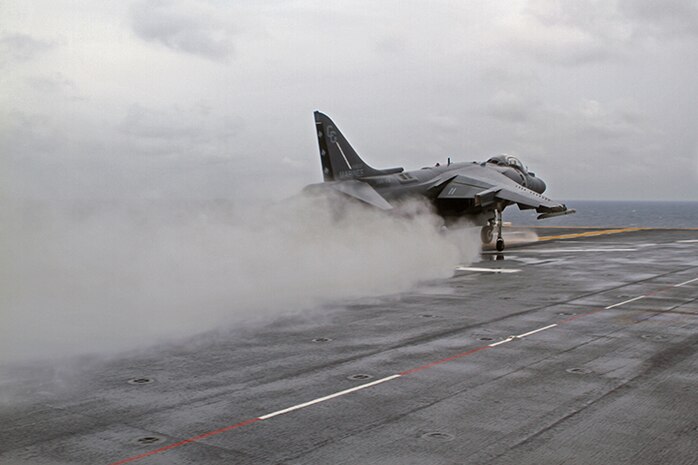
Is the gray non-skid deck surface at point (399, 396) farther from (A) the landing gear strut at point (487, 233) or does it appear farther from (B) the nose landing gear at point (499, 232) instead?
(A) the landing gear strut at point (487, 233)

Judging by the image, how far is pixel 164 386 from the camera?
10.6m

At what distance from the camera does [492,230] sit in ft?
122

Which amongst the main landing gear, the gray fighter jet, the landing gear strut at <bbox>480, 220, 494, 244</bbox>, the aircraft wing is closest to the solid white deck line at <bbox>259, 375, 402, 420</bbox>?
the gray fighter jet

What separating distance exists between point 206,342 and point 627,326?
991cm

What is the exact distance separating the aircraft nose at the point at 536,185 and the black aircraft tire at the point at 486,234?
17.8ft

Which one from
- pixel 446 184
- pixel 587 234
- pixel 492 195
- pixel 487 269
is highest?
pixel 446 184

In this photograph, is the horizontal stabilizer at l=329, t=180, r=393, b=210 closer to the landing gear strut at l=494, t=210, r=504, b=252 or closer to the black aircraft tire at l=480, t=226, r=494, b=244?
the landing gear strut at l=494, t=210, r=504, b=252

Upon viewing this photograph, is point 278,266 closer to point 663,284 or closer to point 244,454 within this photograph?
point 663,284

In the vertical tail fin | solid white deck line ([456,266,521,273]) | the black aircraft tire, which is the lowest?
solid white deck line ([456,266,521,273])

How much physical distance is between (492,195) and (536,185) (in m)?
7.99

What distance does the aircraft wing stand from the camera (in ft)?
113

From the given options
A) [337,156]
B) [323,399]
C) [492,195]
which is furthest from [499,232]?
[323,399]

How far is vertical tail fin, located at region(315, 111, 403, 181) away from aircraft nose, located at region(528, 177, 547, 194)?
14065mm

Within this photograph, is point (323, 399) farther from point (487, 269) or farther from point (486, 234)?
point (486, 234)
